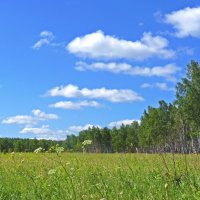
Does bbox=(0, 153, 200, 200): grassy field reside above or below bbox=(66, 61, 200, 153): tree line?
below

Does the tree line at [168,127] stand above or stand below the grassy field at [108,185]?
above

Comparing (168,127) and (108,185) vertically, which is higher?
(168,127)

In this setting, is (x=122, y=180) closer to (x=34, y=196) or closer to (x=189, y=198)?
(x=34, y=196)

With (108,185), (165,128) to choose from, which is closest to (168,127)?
(165,128)

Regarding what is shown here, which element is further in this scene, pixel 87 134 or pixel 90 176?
pixel 87 134

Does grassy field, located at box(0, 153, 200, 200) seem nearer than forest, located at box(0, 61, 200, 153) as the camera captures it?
Yes

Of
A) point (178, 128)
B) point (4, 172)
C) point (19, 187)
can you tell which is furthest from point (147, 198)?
point (178, 128)

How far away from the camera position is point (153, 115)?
8888cm

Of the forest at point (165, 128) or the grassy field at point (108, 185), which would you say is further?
the forest at point (165, 128)

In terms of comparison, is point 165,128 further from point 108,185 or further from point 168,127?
point 108,185

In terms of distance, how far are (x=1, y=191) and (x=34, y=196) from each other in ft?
4.01

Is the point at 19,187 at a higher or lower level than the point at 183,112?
lower

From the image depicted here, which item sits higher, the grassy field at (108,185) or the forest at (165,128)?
the forest at (165,128)

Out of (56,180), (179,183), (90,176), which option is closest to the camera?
(179,183)
